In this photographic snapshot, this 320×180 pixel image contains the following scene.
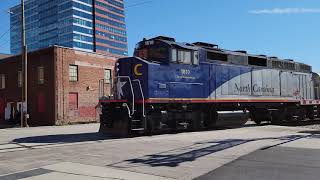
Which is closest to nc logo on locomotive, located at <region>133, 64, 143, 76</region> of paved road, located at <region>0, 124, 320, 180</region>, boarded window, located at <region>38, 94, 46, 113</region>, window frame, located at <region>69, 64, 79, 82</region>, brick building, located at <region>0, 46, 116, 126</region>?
paved road, located at <region>0, 124, 320, 180</region>

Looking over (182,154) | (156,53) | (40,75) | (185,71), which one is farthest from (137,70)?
(40,75)

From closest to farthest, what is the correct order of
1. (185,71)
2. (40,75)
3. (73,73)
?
1. (185,71)
2. (73,73)
3. (40,75)

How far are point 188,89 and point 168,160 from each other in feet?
28.5

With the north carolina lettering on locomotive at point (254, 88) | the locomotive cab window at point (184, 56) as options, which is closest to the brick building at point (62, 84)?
the north carolina lettering on locomotive at point (254, 88)

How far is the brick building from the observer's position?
31.9m

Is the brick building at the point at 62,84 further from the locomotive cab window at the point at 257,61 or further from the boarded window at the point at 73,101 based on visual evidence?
the locomotive cab window at the point at 257,61

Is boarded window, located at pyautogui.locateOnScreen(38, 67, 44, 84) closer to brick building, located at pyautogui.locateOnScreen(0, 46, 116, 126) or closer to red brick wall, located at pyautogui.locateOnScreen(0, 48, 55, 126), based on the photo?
brick building, located at pyautogui.locateOnScreen(0, 46, 116, 126)

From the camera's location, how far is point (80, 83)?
110 feet

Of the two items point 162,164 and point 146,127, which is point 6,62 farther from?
point 162,164

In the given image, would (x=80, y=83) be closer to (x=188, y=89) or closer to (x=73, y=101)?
(x=73, y=101)

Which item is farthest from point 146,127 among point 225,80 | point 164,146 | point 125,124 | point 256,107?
point 256,107

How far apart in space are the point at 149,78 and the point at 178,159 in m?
7.05

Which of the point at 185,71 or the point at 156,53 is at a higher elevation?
the point at 156,53

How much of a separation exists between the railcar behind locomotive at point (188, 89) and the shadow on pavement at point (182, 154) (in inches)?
163
